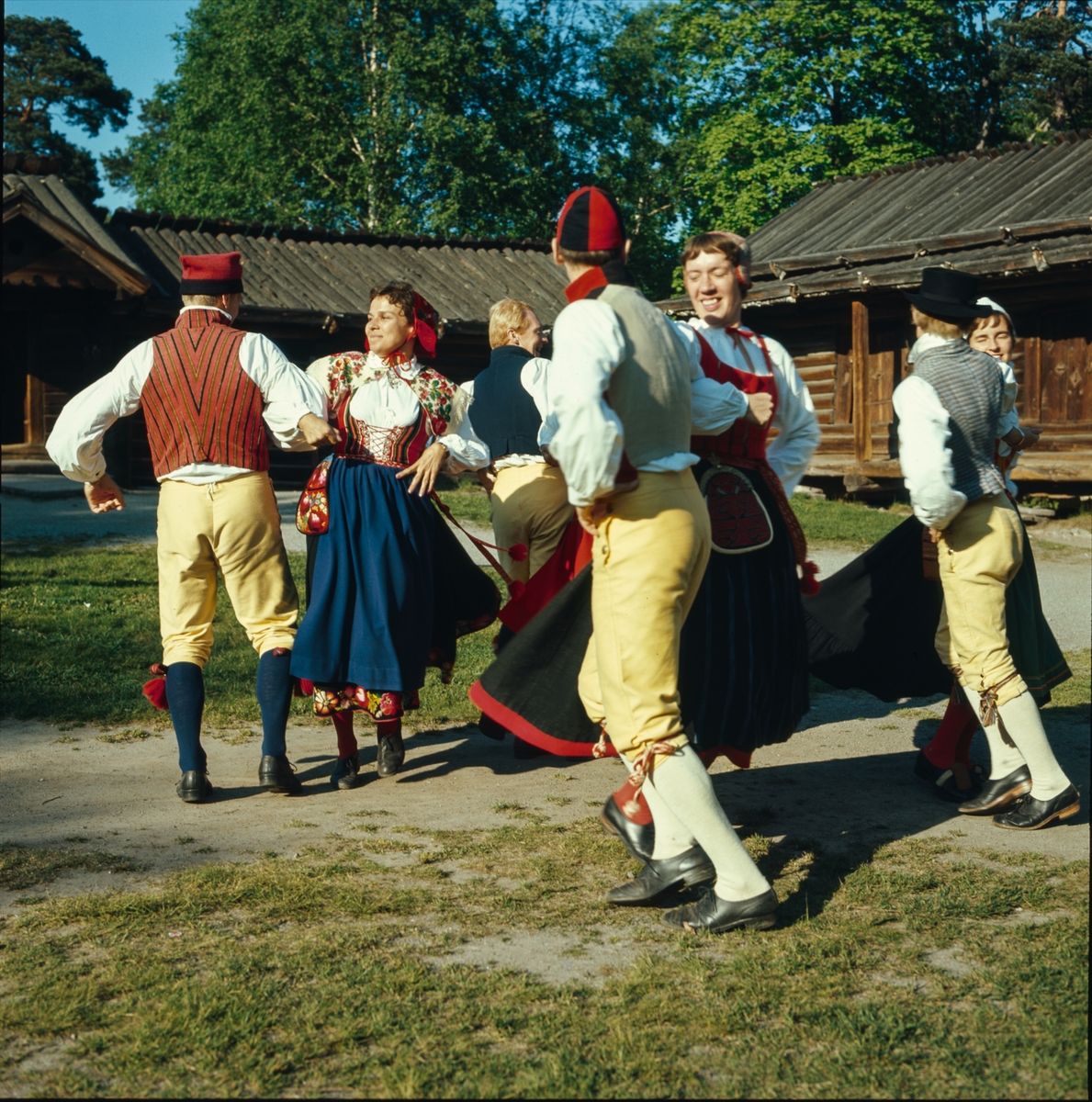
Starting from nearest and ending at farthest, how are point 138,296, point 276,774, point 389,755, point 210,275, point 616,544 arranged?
point 616,544
point 276,774
point 210,275
point 389,755
point 138,296

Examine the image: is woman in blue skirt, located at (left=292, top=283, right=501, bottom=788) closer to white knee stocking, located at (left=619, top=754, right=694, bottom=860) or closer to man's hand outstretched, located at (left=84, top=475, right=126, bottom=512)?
man's hand outstretched, located at (left=84, top=475, right=126, bottom=512)

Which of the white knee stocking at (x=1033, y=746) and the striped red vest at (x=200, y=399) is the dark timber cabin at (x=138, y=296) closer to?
the striped red vest at (x=200, y=399)

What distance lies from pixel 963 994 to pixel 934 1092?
1.55 ft

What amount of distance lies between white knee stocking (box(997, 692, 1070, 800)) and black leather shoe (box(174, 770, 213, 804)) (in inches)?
104

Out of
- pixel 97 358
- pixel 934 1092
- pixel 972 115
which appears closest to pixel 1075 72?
pixel 972 115

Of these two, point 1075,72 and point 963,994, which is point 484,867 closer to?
point 963,994

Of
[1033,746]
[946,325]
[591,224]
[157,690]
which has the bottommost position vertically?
[1033,746]

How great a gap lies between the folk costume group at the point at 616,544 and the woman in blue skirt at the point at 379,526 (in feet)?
0.04

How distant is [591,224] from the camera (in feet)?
10.7

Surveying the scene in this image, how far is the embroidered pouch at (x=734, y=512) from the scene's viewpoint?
3.63 metres

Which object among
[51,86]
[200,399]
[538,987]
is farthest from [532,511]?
[51,86]

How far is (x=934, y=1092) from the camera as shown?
2.25 m

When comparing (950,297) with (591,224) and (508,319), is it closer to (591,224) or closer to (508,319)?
(591,224)

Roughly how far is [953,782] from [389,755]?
2043 millimetres
